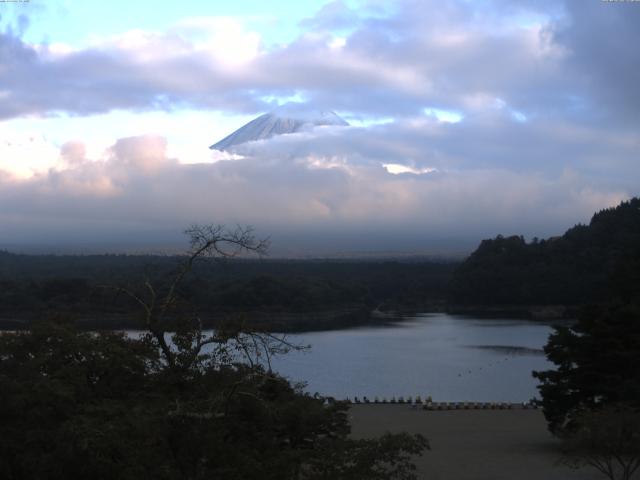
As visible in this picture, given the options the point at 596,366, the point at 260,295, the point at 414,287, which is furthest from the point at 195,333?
the point at 414,287

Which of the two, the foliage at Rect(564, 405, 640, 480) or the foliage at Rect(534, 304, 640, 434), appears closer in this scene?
the foliage at Rect(564, 405, 640, 480)

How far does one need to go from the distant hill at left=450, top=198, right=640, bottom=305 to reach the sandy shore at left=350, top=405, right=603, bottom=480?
42002 mm

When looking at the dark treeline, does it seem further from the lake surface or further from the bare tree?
the bare tree

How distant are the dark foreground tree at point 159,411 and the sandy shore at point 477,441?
20.2 feet

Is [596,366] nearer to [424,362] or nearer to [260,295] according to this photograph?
[424,362]

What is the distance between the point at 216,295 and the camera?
188 feet

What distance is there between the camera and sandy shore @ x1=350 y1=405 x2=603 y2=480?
1309 cm

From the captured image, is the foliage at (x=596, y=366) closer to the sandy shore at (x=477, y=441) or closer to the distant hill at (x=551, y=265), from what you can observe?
the sandy shore at (x=477, y=441)

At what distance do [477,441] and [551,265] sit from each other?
187 feet

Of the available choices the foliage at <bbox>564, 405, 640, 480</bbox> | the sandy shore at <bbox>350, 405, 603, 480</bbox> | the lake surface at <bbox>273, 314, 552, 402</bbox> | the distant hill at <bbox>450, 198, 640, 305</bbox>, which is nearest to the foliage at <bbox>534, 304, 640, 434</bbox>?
the sandy shore at <bbox>350, 405, 603, 480</bbox>

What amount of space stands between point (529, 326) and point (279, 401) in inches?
1904

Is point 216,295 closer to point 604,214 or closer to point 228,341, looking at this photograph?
point 604,214

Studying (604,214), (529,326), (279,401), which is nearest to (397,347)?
(529,326)

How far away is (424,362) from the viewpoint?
114 ft
